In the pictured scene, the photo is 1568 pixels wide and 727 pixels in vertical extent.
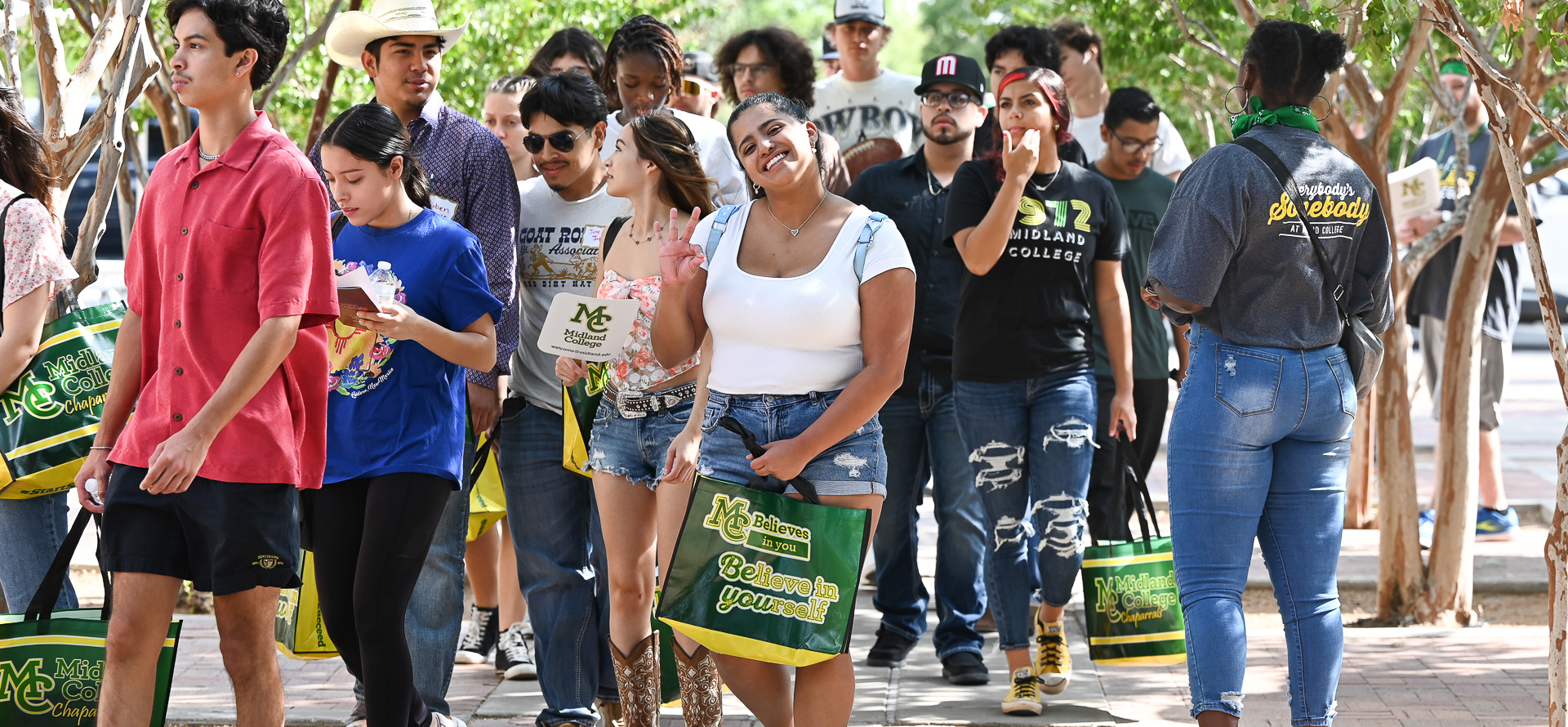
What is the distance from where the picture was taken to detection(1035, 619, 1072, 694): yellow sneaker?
5.32 m

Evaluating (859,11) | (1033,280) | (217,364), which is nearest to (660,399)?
(217,364)

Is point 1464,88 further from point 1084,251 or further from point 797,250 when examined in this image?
point 797,250

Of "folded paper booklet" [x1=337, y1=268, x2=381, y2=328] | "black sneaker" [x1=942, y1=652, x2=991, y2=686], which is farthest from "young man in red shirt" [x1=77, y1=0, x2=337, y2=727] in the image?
"black sneaker" [x1=942, y1=652, x2=991, y2=686]

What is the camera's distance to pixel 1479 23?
476cm

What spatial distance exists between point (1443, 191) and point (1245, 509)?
16.6 ft

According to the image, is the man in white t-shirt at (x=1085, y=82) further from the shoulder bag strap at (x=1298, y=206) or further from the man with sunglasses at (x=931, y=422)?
the shoulder bag strap at (x=1298, y=206)

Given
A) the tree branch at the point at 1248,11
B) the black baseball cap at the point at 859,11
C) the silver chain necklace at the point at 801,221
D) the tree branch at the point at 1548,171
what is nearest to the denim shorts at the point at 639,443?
the silver chain necklace at the point at 801,221

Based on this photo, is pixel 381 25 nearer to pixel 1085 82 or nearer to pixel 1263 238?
pixel 1263 238

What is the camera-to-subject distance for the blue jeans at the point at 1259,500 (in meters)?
3.87

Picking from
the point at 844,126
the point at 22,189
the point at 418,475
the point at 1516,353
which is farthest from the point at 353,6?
the point at 1516,353

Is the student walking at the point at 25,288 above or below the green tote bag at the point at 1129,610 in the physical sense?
above

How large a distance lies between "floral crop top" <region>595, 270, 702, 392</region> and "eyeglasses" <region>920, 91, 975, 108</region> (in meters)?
1.75

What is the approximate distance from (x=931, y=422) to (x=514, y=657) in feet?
5.83

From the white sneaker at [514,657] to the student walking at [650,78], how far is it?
1.87m
